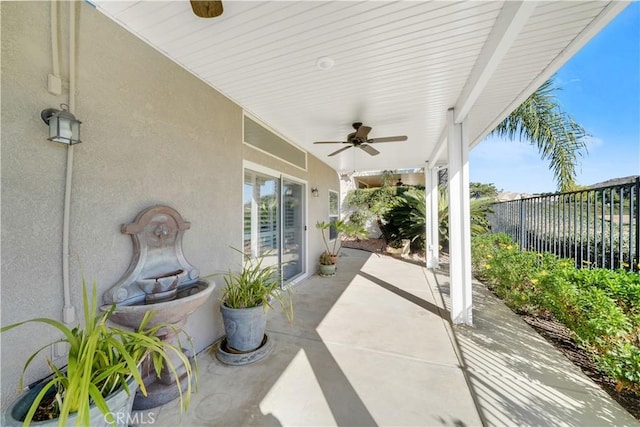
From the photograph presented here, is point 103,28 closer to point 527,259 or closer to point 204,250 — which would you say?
point 204,250

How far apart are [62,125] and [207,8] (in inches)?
47.1

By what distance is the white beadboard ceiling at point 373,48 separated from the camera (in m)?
1.69

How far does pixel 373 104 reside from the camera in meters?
3.19

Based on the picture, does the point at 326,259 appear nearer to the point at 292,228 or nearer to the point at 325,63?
the point at 292,228

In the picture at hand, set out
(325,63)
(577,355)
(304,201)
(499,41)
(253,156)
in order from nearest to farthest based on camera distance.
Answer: (499,41) → (325,63) → (577,355) → (253,156) → (304,201)

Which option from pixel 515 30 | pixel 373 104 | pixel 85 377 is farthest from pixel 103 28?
pixel 515 30

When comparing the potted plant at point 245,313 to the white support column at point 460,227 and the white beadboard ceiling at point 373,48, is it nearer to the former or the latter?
the white beadboard ceiling at point 373,48

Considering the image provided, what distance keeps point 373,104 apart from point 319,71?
3.43ft

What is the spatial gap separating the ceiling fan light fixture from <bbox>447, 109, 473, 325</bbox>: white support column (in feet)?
6.53

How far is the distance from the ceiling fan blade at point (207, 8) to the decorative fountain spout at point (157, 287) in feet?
4.98

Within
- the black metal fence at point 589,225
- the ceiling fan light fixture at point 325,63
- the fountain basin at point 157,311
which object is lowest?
the fountain basin at point 157,311

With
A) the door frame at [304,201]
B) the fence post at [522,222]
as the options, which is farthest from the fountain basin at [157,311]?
the fence post at [522,222]

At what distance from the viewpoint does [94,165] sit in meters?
1.67

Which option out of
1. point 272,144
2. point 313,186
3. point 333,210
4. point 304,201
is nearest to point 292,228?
point 304,201
